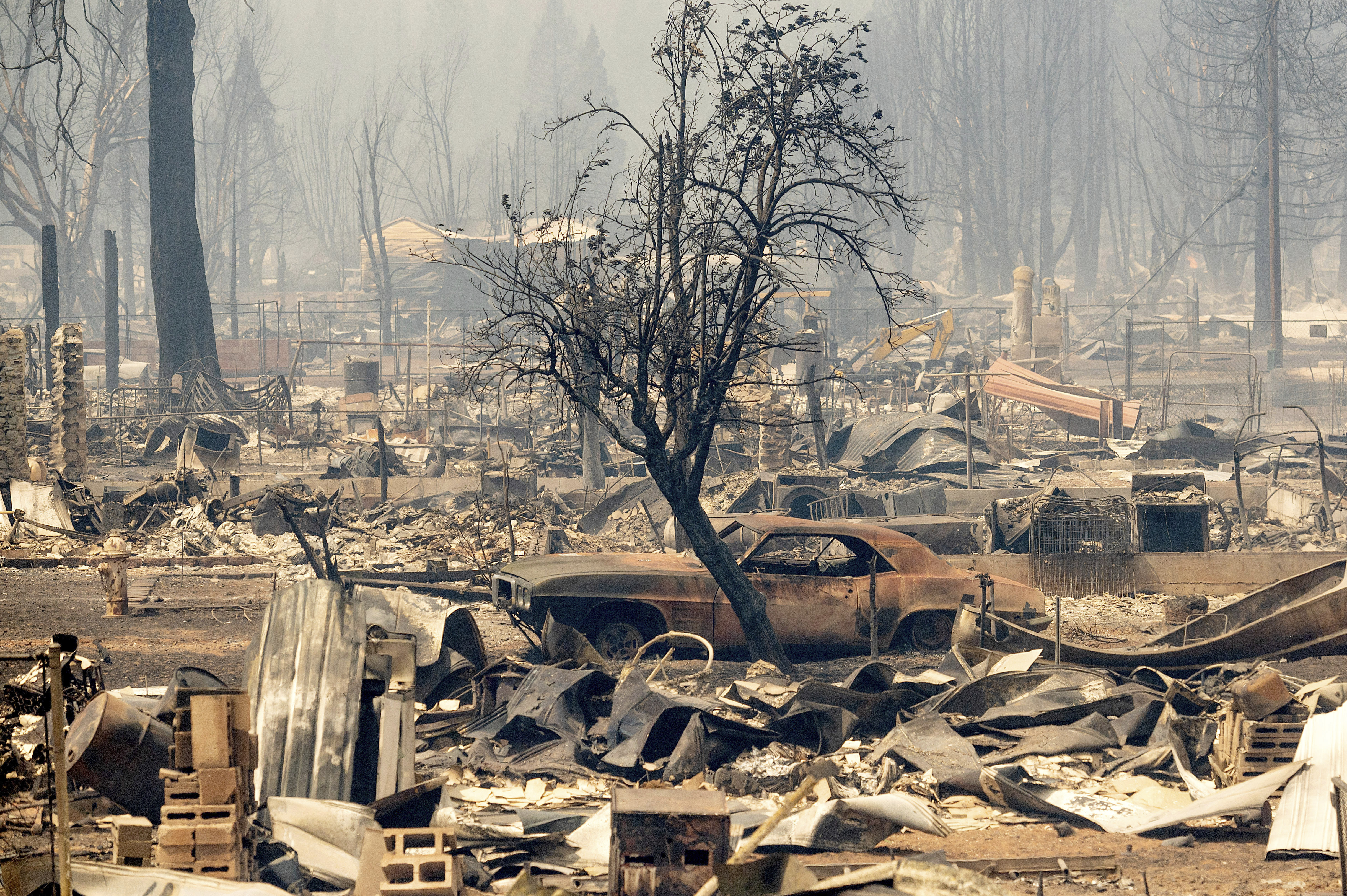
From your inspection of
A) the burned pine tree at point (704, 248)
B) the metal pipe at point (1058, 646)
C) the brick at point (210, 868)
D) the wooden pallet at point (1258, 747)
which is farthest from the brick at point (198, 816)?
the metal pipe at point (1058, 646)

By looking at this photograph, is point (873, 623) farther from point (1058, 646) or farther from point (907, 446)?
point (907, 446)

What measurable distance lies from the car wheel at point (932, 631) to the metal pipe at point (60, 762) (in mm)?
7625

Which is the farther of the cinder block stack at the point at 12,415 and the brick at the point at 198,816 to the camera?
the cinder block stack at the point at 12,415

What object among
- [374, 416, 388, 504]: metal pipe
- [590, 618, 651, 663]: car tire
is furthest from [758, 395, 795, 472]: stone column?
[590, 618, 651, 663]: car tire

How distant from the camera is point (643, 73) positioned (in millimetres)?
132750

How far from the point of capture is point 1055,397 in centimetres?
2634

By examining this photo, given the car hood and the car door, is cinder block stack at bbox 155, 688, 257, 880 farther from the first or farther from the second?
the car door

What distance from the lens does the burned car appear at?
32.1 ft

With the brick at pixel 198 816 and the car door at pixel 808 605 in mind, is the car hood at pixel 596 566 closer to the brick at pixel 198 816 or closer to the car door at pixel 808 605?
the car door at pixel 808 605

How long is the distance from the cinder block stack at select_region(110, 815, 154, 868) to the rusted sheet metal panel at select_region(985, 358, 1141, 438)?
897 inches

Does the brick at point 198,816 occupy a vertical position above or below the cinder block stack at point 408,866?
above

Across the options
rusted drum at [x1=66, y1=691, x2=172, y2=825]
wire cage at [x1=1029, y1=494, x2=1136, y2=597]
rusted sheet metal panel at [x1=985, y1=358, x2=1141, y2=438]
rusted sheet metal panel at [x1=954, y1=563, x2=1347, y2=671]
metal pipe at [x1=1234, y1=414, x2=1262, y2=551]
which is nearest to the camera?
rusted drum at [x1=66, y1=691, x2=172, y2=825]

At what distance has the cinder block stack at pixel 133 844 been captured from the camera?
514 cm

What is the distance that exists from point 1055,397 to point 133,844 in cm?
2403
